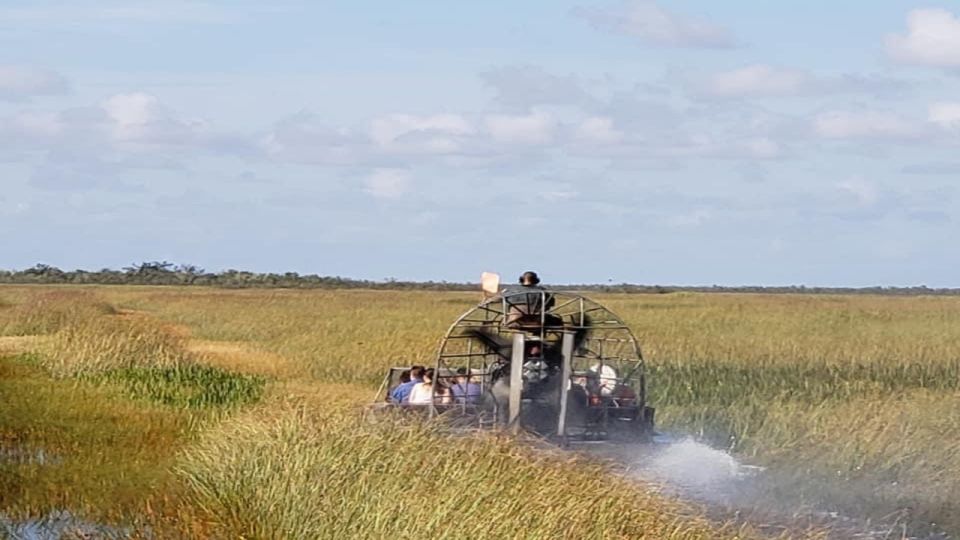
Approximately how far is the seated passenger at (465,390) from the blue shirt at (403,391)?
0.50 m

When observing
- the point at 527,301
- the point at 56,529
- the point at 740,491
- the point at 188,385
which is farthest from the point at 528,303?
the point at 188,385

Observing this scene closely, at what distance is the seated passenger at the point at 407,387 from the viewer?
56.5 ft

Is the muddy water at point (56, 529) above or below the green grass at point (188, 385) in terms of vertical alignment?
below

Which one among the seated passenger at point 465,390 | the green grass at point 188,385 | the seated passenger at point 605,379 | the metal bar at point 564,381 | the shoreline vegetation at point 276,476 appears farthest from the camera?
the green grass at point 188,385

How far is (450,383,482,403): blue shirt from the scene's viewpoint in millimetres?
16562

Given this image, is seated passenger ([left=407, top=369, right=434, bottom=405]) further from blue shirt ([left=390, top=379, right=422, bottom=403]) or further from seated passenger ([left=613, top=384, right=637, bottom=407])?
seated passenger ([left=613, top=384, right=637, bottom=407])

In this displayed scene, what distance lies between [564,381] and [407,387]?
7.91 feet

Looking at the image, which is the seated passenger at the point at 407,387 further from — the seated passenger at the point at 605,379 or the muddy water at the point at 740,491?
the muddy water at the point at 740,491

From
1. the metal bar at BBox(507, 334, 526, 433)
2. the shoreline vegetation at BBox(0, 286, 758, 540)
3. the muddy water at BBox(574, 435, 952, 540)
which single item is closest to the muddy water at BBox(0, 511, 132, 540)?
the shoreline vegetation at BBox(0, 286, 758, 540)

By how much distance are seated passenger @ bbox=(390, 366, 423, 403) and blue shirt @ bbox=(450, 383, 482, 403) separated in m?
0.50

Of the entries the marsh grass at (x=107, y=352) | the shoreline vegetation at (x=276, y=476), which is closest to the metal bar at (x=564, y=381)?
the shoreline vegetation at (x=276, y=476)

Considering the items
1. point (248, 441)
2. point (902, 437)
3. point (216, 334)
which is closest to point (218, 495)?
point (248, 441)

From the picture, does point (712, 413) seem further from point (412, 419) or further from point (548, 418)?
point (412, 419)

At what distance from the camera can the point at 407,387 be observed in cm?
1744
